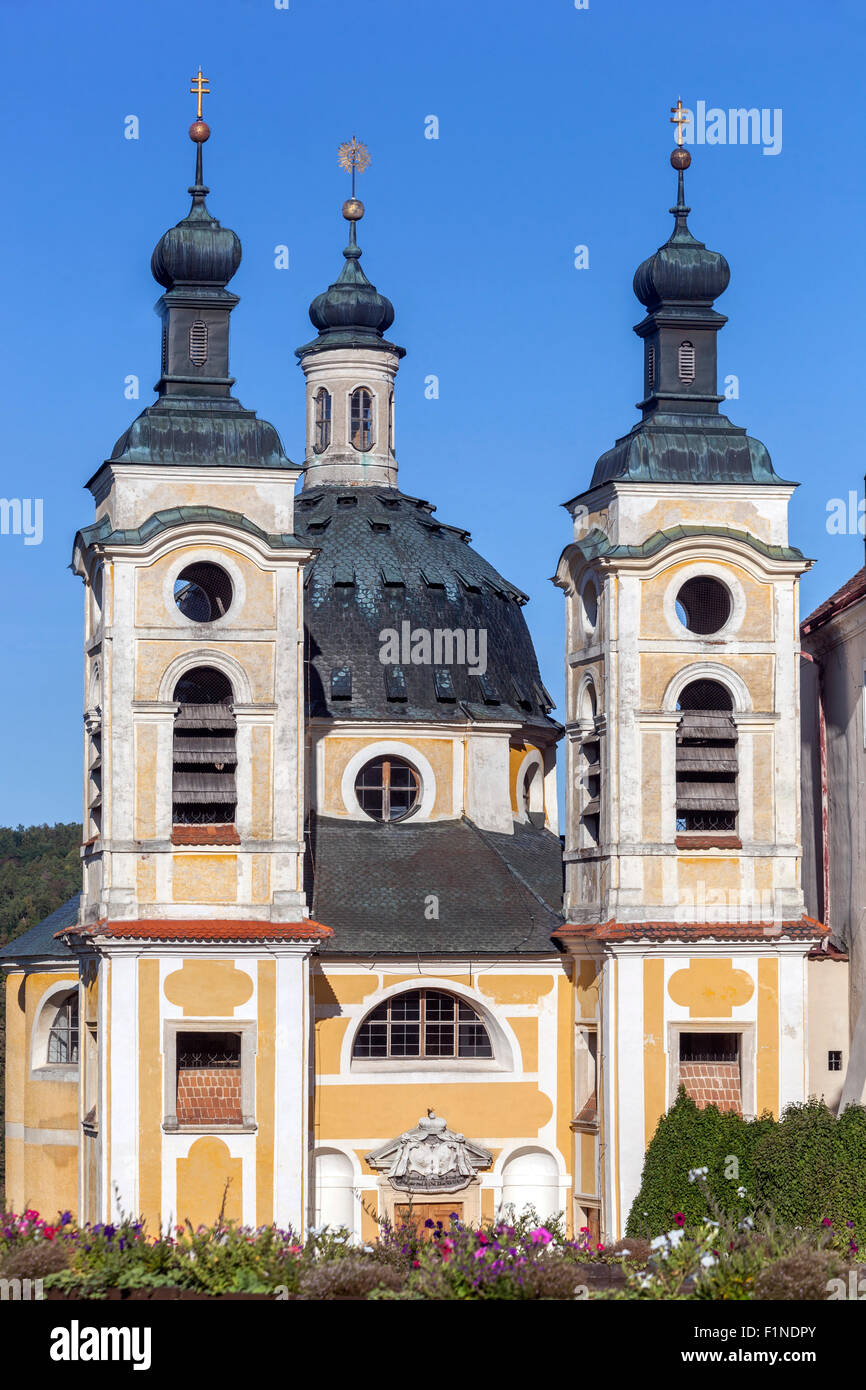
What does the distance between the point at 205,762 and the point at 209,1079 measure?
535cm

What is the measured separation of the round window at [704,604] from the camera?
143 feet

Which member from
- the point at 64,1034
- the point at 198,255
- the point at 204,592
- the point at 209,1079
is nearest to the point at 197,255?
the point at 198,255

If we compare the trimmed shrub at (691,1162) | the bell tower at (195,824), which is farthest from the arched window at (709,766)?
the bell tower at (195,824)

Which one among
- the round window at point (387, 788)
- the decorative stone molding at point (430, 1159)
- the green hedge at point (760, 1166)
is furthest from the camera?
the round window at point (387, 788)

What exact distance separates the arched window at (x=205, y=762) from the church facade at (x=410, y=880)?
70mm

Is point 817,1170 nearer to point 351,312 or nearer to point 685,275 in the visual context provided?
point 685,275

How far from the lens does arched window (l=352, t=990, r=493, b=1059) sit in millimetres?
44469

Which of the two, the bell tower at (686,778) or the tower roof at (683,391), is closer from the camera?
the bell tower at (686,778)

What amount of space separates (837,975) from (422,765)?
10099mm

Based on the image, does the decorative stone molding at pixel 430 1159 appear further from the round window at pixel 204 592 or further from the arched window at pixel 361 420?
the arched window at pixel 361 420

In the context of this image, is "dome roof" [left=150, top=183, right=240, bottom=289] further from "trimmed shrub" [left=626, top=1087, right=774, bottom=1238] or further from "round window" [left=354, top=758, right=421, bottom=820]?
"trimmed shrub" [left=626, top=1087, right=774, bottom=1238]
